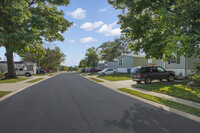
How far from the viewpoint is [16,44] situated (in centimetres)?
1277

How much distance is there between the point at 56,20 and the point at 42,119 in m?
16.3

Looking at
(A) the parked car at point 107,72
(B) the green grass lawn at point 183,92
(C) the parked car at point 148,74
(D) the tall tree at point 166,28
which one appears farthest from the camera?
(A) the parked car at point 107,72

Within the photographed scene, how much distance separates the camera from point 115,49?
56969 mm

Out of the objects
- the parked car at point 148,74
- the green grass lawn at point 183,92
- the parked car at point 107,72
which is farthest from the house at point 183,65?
the parked car at point 107,72

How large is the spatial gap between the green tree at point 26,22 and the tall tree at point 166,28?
8.59 meters

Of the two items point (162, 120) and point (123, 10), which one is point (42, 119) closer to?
point (162, 120)

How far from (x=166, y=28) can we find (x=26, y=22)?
1314cm

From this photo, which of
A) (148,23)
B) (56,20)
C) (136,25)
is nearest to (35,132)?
(136,25)

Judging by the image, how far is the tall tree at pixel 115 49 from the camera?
56500mm

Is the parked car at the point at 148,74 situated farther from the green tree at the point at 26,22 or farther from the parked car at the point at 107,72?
the parked car at the point at 107,72

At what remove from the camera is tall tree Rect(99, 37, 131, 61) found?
56.5m

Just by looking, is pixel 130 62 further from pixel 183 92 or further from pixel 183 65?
pixel 183 92

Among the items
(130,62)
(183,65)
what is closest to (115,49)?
(130,62)

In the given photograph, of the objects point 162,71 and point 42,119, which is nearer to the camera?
point 42,119
